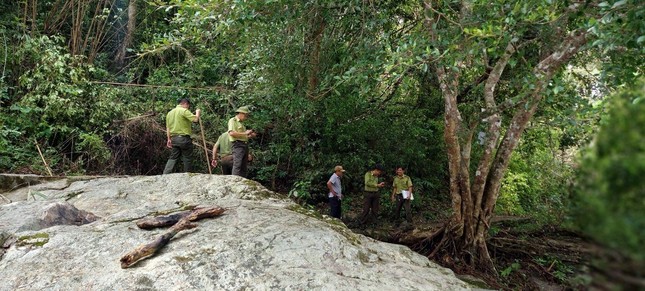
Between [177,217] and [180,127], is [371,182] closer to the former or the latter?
[180,127]

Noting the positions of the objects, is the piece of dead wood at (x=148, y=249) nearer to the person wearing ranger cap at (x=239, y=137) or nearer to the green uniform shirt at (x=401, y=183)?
the person wearing ranger cap at (x=239, y=137)

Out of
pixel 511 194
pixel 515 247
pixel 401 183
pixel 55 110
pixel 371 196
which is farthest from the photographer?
pixel 511 194

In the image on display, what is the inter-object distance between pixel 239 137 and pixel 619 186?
6.96 metres

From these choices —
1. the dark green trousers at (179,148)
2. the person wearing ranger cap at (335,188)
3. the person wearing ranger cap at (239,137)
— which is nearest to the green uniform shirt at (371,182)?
the person wearing ranger cap at (335,188)

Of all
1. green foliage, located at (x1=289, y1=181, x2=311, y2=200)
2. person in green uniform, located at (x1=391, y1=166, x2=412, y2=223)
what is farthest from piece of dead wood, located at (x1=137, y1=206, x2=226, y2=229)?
person in green uniform, located at (x1=391, y1=166, x2=412, y2=223)

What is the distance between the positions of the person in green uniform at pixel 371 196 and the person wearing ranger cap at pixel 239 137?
2.71 metres

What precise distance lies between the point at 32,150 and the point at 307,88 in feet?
18.7

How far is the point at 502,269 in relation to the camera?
7.58 meters

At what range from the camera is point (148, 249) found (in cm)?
389

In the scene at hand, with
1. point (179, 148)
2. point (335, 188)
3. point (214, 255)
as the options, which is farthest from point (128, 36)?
point (214, 255)

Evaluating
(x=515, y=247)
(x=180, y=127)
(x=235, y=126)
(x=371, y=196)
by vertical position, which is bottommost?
(x=515, y=247)

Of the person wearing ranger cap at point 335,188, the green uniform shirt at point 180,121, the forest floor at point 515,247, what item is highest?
the green uniform shirt at point 180,121

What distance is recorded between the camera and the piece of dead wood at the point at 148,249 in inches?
147

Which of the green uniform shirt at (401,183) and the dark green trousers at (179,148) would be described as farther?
the green uniform shirt at (401,183)
